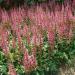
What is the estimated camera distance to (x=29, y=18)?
792cm

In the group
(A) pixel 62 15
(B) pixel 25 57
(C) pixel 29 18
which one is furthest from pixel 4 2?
(B) pixel 25 57

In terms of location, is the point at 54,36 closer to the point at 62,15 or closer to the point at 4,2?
the point at 62,15

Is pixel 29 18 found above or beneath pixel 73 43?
above

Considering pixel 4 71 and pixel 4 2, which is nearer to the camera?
pixel 4 71

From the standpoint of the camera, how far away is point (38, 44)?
21.3 ft

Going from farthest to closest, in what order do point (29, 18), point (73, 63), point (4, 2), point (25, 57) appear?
point (4, 2)
point (29, 18)
point (73, 63)
point (25, 57)

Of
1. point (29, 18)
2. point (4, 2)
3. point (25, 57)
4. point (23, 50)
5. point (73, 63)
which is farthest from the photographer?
point (4, 2)

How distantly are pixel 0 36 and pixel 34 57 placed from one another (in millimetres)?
979

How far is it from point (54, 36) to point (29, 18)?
133cm

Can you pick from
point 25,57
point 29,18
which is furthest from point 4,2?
point 25,57

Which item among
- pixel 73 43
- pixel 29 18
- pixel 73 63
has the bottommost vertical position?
pixel 73 63

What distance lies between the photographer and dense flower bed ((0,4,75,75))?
6.33m

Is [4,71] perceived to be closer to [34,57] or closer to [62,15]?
[34,57]

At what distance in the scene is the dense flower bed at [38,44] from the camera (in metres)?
6.33
